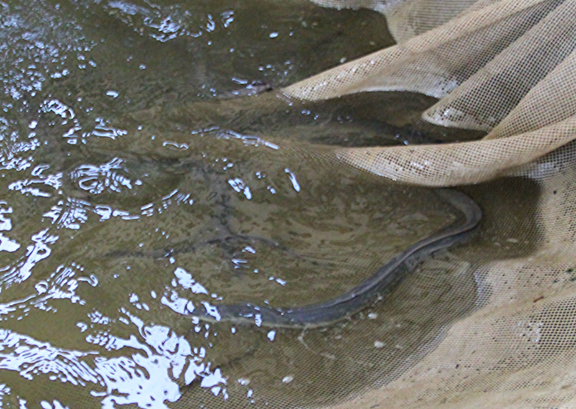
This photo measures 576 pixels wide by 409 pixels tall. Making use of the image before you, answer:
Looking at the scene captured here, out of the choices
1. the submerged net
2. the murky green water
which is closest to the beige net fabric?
the submerged net

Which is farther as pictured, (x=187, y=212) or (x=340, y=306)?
(x=187, y=212)

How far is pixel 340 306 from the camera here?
5.66 ft

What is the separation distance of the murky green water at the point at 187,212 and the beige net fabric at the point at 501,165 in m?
0.11

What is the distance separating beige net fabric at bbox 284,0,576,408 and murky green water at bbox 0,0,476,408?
0.11m

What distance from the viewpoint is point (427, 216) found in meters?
1.85

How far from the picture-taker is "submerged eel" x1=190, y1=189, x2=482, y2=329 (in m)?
1.71

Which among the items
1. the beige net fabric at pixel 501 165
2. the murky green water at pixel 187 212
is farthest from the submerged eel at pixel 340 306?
the beige net fabric at pixel 501 165

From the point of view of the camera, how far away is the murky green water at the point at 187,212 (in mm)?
1657

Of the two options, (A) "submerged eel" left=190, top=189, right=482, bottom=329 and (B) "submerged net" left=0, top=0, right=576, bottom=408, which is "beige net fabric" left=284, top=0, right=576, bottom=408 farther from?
(A) "submerged eel" left=190, top=189, right=482, bottom=329

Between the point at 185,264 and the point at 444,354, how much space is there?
1047mm

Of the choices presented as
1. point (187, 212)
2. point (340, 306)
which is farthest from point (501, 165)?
point (187, 212)

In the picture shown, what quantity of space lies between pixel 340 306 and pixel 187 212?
0.74m

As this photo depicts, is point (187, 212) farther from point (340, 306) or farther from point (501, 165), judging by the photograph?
point (501, 165)

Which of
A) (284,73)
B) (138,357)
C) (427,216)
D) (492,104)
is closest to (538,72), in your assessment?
(492,104)
